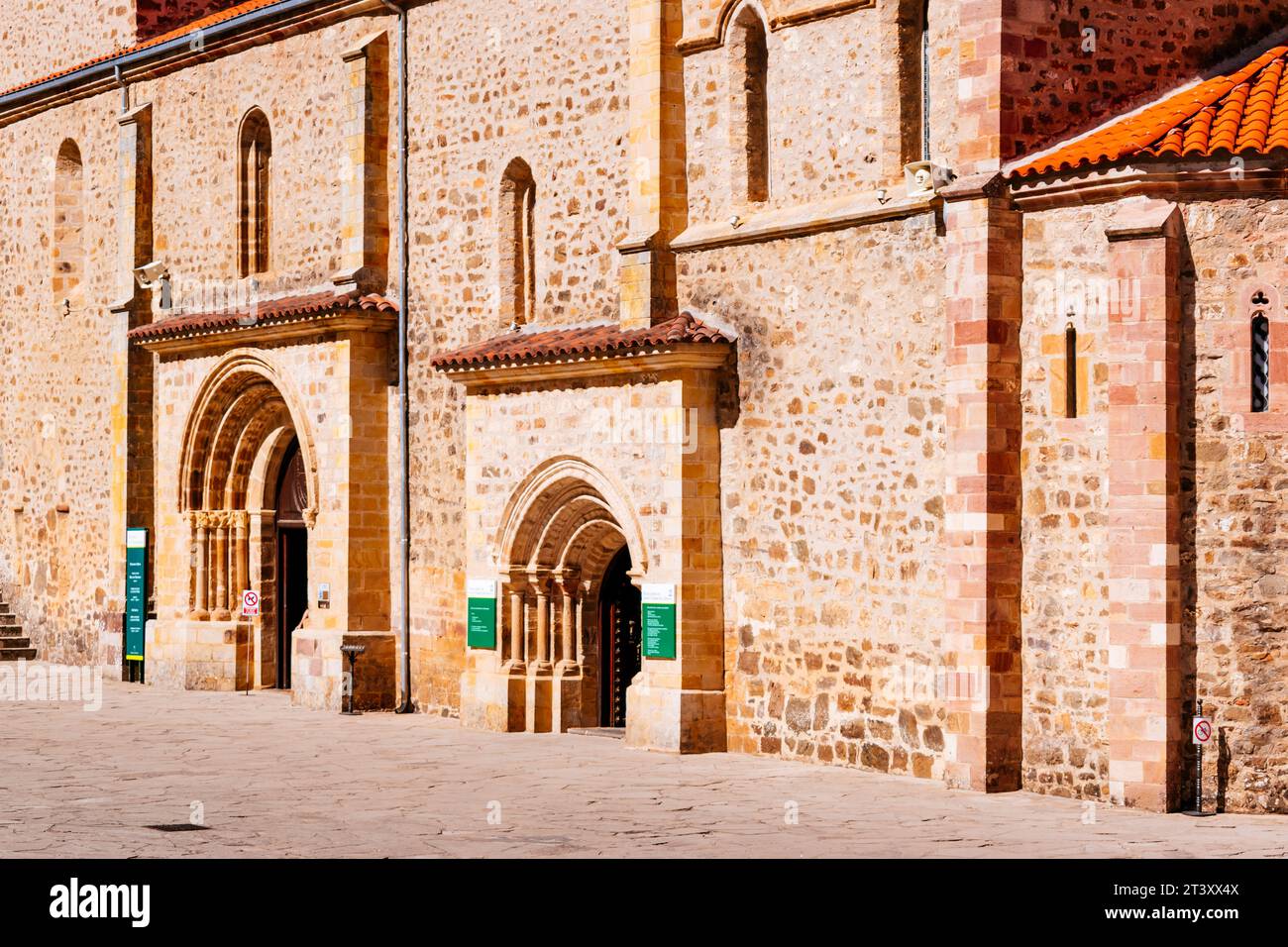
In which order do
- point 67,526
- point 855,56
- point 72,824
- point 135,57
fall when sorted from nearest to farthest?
point 72,824 < point 855,56 < point 135,57 < point 67,526

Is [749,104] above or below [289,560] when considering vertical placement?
above

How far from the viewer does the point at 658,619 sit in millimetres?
19125

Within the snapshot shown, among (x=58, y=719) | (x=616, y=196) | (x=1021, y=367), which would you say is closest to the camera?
(x=1021, y=367)

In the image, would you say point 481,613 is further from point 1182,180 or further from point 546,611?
point 1182,180

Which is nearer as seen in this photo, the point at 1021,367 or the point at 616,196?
the point at 1021,367

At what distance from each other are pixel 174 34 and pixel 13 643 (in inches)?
374

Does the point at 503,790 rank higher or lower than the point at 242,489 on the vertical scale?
lower

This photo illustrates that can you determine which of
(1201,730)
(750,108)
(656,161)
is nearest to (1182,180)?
(1201,730)

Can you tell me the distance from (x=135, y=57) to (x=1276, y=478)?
18.0 meters

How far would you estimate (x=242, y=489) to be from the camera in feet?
86.3

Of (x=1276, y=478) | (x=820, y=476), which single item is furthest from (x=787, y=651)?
(x=1276, y=478)

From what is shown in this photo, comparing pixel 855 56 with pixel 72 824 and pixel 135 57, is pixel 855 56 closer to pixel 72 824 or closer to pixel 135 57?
pixel 72 824

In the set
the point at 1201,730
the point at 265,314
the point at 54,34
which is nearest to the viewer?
the point at 1201,730

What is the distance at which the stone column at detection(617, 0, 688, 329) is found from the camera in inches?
775
